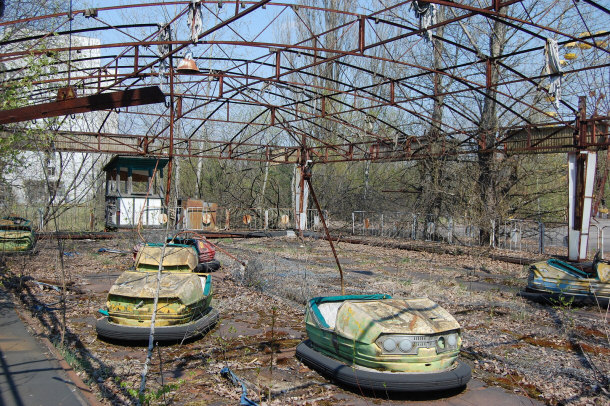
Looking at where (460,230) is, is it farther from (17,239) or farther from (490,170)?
(17,239)

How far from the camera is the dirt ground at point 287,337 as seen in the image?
475 centimetres

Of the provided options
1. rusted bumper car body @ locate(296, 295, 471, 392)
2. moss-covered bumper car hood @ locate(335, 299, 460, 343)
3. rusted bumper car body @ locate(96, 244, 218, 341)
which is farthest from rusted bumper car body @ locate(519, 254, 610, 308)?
rusted bumper car body @ locate(96, 244, 218, 341)

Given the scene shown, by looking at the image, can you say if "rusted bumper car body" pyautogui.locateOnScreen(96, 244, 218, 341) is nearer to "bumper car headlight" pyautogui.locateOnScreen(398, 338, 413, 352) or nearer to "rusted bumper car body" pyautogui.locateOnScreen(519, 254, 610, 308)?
"bumper car headlight" pyautogui.locateOnScreen(398, 338, 413, 352)

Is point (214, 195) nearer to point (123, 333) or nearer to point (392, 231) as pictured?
point (392, 231)

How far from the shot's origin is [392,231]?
24.9 meters

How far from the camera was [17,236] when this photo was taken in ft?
46.8

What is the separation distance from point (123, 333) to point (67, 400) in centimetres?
179

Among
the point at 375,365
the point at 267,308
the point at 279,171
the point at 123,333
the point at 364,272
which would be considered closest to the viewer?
the point at 375,365

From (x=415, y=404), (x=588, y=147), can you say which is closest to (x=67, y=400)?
(x=415, y=404)

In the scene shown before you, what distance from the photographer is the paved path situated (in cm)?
432

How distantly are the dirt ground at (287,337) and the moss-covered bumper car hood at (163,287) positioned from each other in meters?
0.61

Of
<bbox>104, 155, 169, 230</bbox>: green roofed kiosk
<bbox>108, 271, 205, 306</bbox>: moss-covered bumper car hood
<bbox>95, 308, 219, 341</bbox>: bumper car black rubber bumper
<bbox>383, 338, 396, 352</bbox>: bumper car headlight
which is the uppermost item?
<bbox>104, 155, 169, 230</bbox>: green roofed kiosk

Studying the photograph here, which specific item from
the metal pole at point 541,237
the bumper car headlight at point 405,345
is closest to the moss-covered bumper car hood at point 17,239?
the bumper car headlight at point 405,345

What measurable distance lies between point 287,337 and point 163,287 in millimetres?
1763
